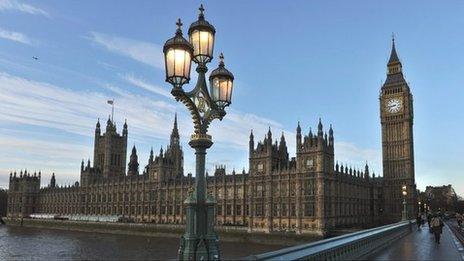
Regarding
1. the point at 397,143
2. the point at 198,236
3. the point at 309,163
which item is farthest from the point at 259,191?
the point at 198,236

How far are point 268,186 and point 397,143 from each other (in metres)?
45.3

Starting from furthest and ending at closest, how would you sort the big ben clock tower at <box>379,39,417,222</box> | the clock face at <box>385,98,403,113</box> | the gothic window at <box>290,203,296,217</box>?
1. the clock face at <box>385,98,403,113</box>
2. the big ben clock tower at <box>379,39,417,222</box>
3. the gothic window at <box>290,203,296,217</box>

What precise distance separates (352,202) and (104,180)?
75.5 m

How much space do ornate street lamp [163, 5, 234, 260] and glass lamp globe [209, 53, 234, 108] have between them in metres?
0.43

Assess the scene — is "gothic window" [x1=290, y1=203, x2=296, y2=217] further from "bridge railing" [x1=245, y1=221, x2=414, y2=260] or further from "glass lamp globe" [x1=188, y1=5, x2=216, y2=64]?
"glass lamp globe" [x1=188, y1=5, x2=216, y2=64]

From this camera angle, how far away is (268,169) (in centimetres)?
9006

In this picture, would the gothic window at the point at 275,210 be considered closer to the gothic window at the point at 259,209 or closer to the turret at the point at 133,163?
the gothic window at the point at 259,209

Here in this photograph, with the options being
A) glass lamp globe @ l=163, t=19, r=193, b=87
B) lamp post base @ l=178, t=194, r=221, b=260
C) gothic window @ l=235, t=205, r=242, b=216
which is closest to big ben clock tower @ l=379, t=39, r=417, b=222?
gothic window @ l=235, t=205, r=242, b=216

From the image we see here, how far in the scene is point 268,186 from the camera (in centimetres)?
8912

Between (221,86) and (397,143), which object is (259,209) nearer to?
(397,143)

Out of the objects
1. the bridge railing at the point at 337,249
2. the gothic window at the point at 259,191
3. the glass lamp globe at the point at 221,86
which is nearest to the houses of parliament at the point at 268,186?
the gothic window at the point at 259,191

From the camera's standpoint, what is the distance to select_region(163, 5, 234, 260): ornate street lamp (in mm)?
11938

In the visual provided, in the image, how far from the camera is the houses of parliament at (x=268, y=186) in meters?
84.4

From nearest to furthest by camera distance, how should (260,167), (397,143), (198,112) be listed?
(198,112), (260,167), (397,143)
